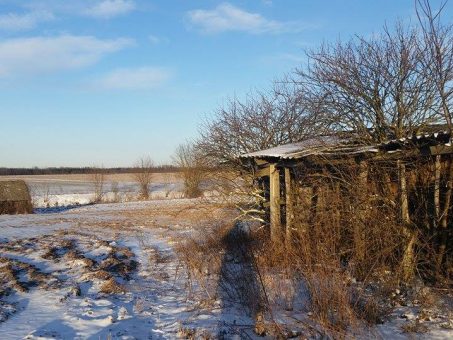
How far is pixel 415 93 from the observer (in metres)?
8.82

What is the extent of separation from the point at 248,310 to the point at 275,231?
Answer: 329 centimetres

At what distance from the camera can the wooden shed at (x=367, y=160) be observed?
23.6 feet

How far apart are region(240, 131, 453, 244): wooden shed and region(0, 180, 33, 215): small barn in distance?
19715 millimetres

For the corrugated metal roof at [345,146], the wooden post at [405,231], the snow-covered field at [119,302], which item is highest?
the corrugated metal roof at [345,146]

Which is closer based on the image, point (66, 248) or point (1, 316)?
point (1, 316)

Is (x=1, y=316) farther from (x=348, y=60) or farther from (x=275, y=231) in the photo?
(x=348, y=60)

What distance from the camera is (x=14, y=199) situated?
25484 mm

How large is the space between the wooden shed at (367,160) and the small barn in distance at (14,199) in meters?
19.7

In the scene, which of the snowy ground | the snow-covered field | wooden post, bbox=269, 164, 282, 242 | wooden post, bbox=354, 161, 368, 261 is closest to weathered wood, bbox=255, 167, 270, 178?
wooden post, bbox=269, 164, 282, 242

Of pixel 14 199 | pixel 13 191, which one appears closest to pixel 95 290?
pixel 14 199

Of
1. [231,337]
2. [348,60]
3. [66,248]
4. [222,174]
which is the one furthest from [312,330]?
[222,174]

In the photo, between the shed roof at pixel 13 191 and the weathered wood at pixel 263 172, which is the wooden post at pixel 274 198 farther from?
the shed roof at pixel 13 191

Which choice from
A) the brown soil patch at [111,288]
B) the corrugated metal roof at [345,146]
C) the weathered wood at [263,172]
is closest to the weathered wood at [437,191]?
the corrugated metal roof at [345,146]

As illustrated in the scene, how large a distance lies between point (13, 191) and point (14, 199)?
0.61m
